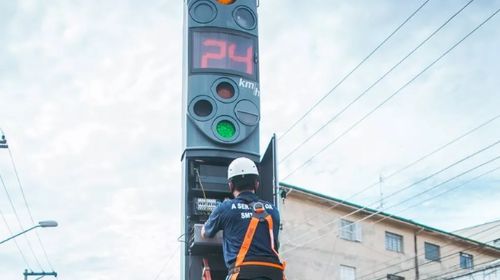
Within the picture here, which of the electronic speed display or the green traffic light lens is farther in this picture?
the electronic speed display

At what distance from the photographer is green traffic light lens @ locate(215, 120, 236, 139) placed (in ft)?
25.0

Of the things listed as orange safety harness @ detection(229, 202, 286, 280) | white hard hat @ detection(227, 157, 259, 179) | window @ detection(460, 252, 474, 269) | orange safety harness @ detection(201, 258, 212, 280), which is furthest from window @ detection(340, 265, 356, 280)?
orange safety harness @ detection(229, 202, 286, 280)

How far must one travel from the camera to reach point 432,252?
4094 centimetres

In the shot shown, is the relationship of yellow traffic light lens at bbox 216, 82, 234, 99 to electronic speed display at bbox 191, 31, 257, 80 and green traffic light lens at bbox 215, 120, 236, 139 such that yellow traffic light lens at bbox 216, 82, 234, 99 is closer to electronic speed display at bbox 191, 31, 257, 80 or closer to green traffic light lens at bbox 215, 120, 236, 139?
electronic speed display at bbox 191, 31, 257, 80

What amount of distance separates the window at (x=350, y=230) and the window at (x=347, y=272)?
56.0 inches

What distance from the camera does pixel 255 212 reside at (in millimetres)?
5398

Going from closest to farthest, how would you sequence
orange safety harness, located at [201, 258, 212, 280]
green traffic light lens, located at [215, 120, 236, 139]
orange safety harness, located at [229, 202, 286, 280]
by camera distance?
1. orange safety harness, located at [229, 202, 286, 280]
2. orange safety harness, located at [201, 258, 212, 280]
3. green traffic light lens, located at [215, 120, 236, 139]

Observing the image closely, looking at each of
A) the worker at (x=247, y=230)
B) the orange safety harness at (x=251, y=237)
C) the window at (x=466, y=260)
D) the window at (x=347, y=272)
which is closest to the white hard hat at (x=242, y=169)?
the worker at (x=247, y=230)

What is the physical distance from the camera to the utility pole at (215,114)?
24.4 ft

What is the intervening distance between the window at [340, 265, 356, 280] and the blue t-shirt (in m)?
30.8

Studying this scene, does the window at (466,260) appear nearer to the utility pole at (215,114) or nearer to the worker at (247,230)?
the utility pole at (215,114)

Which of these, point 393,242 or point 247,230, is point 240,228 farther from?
point 393,242

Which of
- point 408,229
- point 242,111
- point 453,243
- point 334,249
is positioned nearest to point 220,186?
point 242,111

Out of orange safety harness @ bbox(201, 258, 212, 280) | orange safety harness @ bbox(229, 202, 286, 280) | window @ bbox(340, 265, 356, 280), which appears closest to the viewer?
orange safety harness @ bbox(229, 202, 286, 280)
